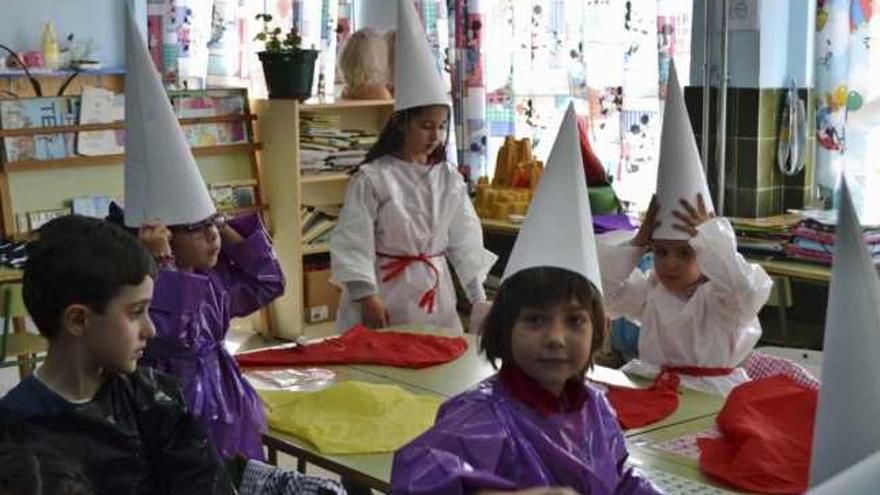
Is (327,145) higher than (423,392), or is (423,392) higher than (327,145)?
(327,145)

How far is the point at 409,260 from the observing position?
3.43 metres

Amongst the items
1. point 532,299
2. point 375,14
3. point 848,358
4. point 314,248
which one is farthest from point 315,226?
point 848,358

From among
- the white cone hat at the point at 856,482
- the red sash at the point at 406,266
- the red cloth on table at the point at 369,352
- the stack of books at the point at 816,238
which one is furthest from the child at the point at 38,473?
the stack of books at the point at 816,238

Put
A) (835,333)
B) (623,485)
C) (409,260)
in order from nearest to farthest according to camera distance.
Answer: (835,333), (623,485), (409,260)

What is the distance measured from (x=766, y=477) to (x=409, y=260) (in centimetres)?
163

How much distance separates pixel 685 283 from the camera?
2.68 metres

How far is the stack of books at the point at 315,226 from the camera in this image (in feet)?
19.1

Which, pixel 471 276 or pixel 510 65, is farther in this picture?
pixel 510 65

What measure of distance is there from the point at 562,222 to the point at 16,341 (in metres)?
2.91

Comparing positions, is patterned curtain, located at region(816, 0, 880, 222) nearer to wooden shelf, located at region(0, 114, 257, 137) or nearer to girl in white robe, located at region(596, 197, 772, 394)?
girl in white robe, located at region(596, 197, 772, 394)

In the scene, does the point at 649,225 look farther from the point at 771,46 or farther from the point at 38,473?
the point at 771,46

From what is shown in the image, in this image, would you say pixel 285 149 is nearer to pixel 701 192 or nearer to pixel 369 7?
pixel 369 7

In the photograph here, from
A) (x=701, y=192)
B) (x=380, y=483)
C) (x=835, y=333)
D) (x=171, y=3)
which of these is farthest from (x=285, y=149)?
(x=835, y=333)

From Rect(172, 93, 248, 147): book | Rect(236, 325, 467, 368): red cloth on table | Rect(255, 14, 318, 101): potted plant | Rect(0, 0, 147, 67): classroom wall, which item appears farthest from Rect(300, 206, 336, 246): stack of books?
Rect(236, 325, 467, 368): red cloth on table
